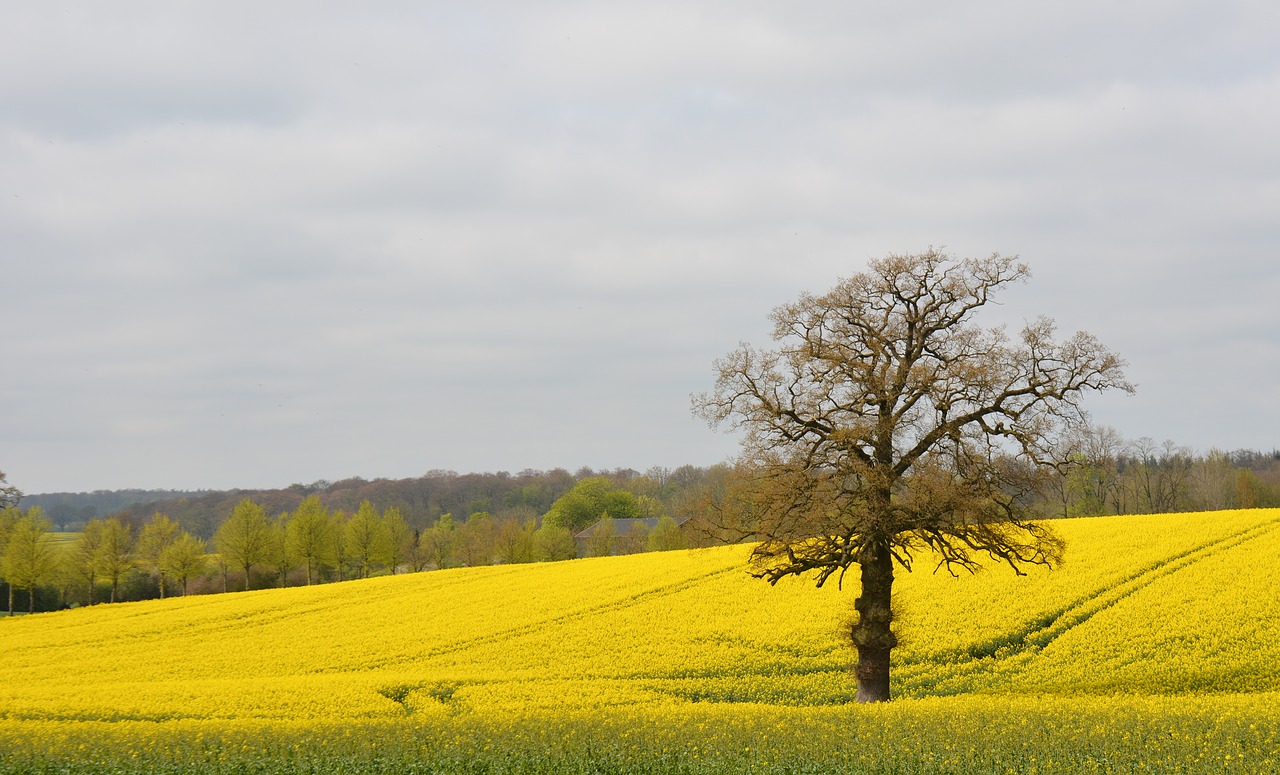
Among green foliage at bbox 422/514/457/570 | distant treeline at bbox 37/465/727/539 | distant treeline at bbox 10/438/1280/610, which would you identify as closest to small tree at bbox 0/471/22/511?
distant treeline at bbox 10/438/1280/610

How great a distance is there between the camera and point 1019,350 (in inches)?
820

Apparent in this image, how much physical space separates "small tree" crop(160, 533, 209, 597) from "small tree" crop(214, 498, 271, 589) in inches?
67.2

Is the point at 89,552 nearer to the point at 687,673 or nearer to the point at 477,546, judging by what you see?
the point at 477,546

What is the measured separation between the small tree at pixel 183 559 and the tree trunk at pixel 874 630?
206 ft

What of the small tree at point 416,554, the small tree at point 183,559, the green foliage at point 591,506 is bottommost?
the small tree at point 416,554

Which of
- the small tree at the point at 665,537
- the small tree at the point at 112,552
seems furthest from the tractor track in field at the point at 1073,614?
the small tree at the point at 112,552

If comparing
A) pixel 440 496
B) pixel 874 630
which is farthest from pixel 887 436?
pixel 440 496

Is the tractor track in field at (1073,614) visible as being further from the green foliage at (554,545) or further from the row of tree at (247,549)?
the green foliage at (554,545)

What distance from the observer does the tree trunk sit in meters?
21.1

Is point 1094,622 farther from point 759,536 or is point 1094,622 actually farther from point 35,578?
point 35,578

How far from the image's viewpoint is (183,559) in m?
69.8

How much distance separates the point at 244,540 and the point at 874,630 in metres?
62.5

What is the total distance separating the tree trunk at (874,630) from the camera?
69.4 ft

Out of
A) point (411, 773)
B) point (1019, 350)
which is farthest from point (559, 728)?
point (1019, 350)
